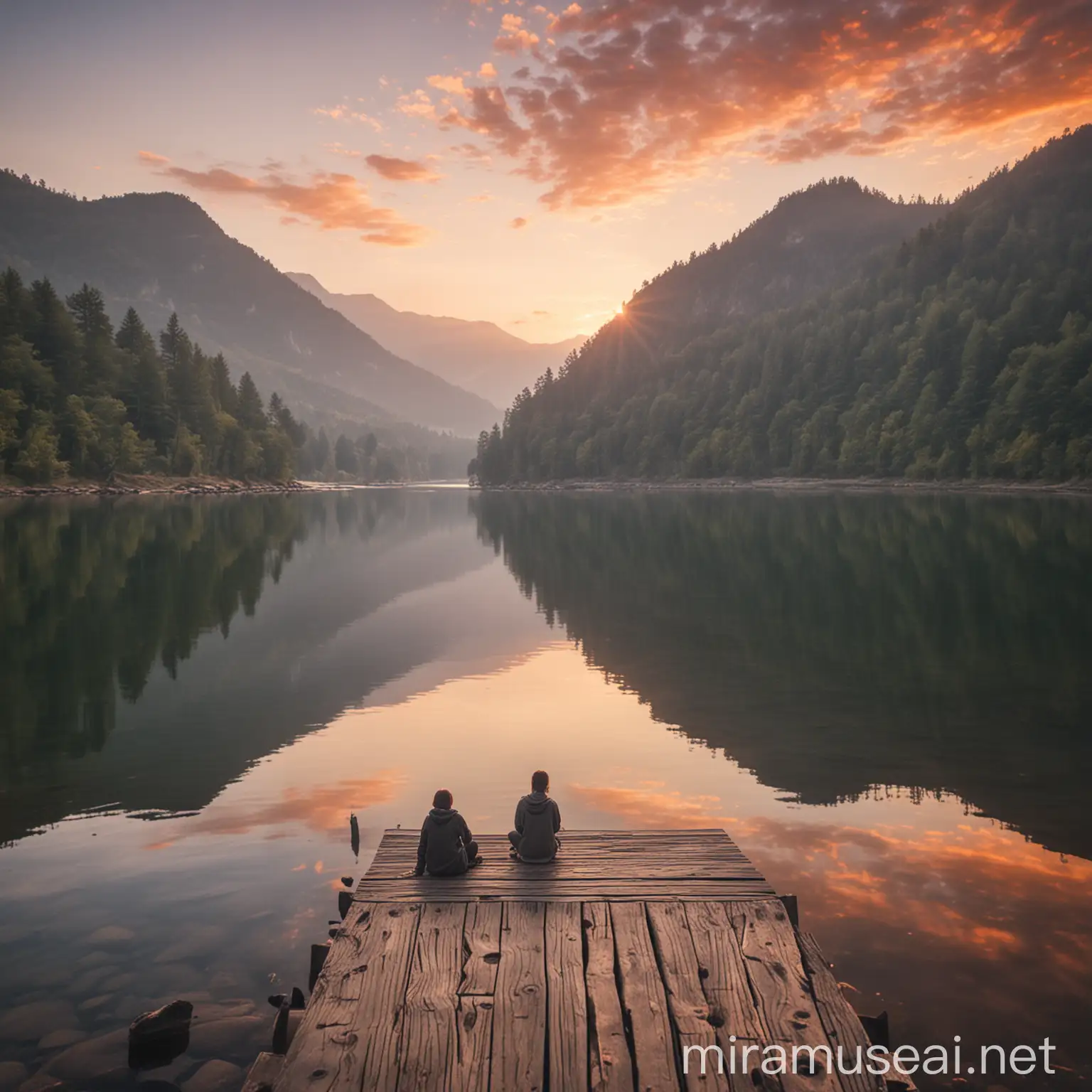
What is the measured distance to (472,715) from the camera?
2566 centimetres

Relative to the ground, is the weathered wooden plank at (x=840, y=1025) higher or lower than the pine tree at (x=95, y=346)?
lower

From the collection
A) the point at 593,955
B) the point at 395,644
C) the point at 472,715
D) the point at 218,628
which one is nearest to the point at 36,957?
the point at 593,955

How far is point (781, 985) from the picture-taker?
28.9 feet

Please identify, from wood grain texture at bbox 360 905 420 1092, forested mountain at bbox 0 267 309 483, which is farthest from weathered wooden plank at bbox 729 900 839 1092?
forested mountain at bbox 0 267 309 483

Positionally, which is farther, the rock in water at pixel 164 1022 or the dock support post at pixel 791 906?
the dock support post at pixel 791 906

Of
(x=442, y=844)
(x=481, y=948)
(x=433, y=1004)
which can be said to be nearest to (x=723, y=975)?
(x=481, y=948)

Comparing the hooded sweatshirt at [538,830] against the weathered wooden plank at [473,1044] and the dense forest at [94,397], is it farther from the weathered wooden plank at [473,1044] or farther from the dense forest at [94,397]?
the dense forest at [94,397]

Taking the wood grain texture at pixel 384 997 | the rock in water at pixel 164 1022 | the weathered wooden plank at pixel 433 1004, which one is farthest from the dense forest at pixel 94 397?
the weathered wooden plank at pixel 433 1004

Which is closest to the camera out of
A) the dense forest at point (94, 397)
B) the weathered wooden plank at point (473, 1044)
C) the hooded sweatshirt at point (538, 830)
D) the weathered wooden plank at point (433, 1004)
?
the weathered wooden plank at point (473, 1044)

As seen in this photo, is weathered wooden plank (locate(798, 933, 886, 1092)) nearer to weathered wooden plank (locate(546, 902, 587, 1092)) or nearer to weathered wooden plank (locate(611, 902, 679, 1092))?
weathered wooden plank (locate(611, 902, 679, 1092))

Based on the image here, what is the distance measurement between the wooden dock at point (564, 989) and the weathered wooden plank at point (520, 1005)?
17 millimetres

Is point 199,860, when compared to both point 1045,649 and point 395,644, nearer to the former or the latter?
point 395,644

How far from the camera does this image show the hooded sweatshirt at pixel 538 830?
1178cm

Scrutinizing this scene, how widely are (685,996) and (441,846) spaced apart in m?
3.97
